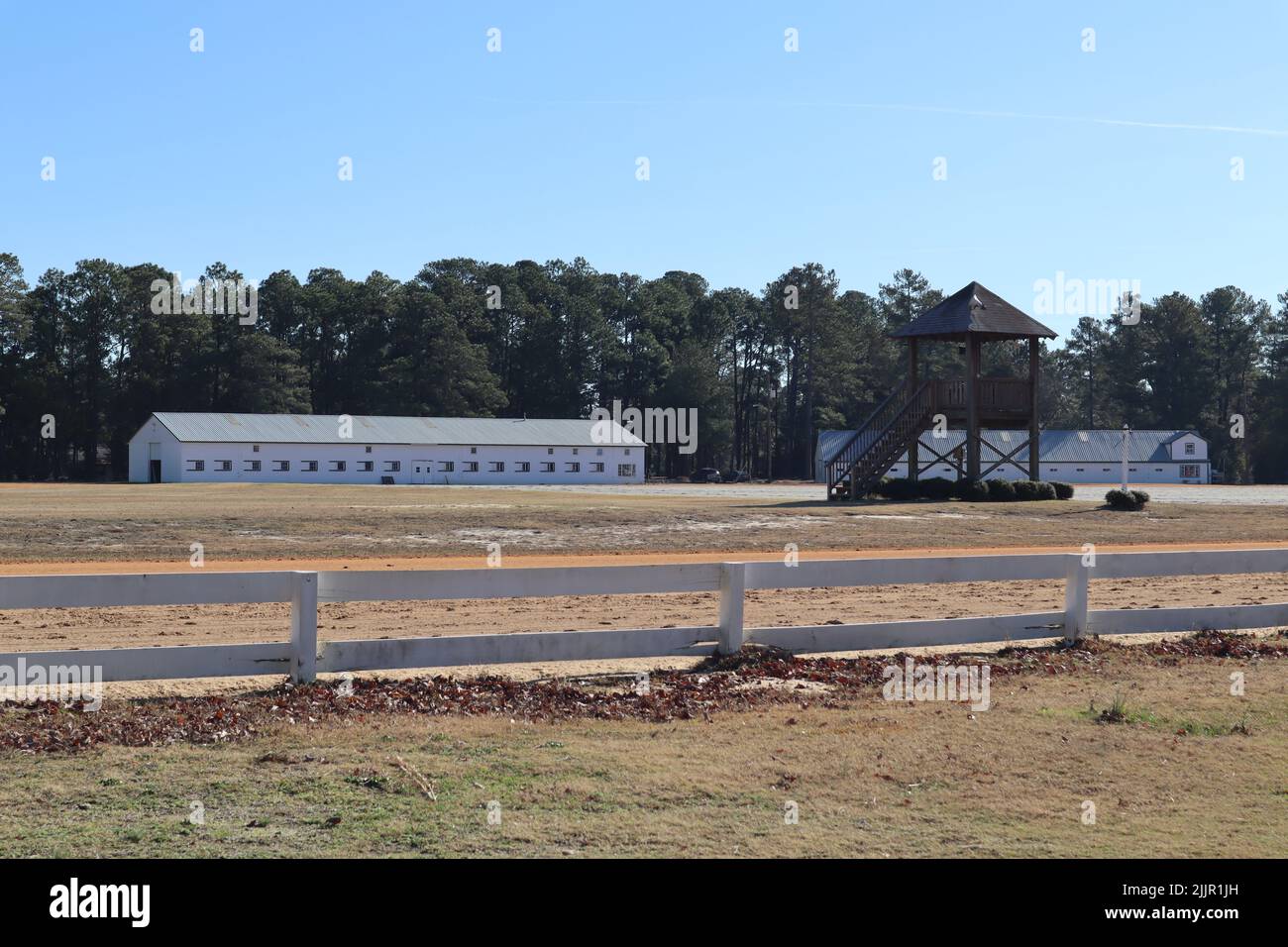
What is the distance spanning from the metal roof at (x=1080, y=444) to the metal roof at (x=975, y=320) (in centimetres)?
5150

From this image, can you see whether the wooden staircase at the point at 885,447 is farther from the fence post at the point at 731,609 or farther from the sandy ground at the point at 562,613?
the fence post at the point at 731,609

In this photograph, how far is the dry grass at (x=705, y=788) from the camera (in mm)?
6863

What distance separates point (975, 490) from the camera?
42.1 meters

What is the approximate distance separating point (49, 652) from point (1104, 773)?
26.1 feet

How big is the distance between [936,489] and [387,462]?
49430mm

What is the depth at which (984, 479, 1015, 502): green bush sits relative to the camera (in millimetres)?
42188

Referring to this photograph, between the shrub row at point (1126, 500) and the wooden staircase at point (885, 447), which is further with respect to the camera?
the wooden staircase at point (885, 447)

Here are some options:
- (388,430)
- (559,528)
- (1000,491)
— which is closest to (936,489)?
(1000,491)

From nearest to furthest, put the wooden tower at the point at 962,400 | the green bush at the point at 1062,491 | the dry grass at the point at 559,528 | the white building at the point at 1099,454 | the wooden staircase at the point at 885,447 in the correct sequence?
the dry grass at the point at 559,528, the green bush at the point at 1062,491, the wooden tower at the point at 962,400, the wooden staircase at the point at 885,447, the white building at the point at 1099,454

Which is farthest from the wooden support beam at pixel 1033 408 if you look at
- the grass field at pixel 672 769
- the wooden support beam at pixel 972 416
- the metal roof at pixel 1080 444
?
the metal roof at pixel 1080 444

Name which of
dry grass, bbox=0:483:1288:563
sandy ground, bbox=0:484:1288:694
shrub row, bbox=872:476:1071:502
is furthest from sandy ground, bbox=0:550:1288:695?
shrub row, bbox=872:476:1071:502
